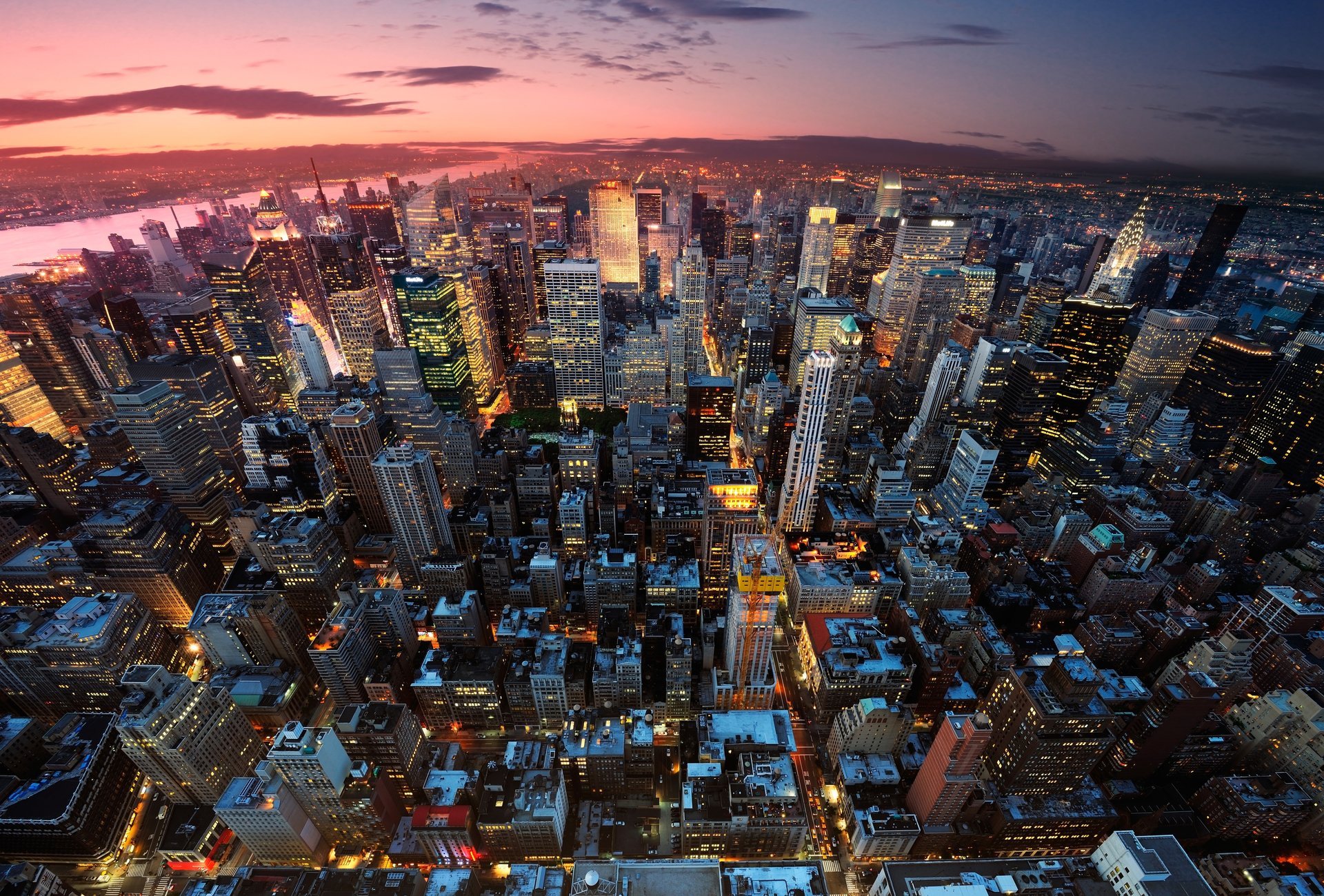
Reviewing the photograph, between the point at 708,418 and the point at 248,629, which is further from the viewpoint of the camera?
the point at 708,418

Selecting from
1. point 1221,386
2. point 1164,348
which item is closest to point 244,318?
point 1164,348

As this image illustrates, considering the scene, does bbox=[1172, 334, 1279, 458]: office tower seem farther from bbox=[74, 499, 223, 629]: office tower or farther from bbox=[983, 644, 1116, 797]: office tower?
bbox=[74, 499, 223, 629]: office tower

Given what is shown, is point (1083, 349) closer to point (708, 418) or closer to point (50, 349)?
point (708, 418)

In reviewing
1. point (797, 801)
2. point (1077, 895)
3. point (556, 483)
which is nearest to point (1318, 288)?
point (1077, 895)

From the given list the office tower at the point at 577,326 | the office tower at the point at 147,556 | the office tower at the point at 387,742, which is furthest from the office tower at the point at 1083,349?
the office tower at the point at 147,556

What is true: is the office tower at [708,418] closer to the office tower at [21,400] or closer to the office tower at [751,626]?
the office tower at [751,626]

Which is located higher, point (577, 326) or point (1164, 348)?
point (577, 326)
